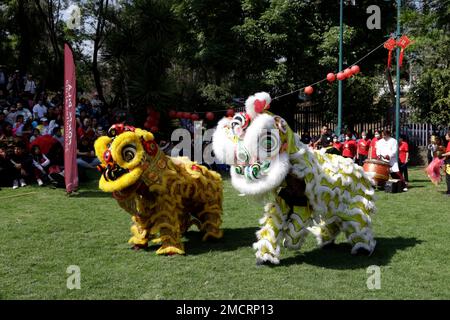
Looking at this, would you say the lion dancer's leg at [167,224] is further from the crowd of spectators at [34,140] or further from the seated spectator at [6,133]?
the seated spectator at [6,133]

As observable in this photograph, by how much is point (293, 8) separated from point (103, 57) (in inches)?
257

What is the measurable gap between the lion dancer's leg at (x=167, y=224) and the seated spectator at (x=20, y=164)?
6739mm

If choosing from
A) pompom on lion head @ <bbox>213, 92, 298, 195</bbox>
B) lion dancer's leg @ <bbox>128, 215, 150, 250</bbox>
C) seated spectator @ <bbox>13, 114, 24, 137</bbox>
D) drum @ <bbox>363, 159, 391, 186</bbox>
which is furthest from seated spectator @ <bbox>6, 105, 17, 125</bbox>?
pompom on lion head @ <bbox>213, 92, 298, 195</bbox>

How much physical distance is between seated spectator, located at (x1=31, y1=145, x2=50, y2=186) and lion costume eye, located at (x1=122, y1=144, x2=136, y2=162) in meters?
6.72

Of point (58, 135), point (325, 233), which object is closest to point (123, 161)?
point (325, 233)

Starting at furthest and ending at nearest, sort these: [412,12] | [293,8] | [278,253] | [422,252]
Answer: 1. [412,12]
2. [293,8]
3. [422,252]
4. [278,253]

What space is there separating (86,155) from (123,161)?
7.31 meters

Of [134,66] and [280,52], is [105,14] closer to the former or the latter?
[134,66]

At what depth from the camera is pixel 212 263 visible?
598 centimetres

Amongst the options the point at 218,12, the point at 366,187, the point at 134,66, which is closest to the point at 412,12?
the point at 218,12

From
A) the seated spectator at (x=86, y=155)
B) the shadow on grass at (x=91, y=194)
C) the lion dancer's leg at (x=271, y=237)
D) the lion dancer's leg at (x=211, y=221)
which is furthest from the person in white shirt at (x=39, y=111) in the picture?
the lion dancer's leg at (x=271, y=237)

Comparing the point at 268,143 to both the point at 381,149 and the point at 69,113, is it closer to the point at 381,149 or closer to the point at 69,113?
the point at 69,113

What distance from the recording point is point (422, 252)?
248 inches

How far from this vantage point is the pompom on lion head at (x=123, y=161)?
5.96 m
